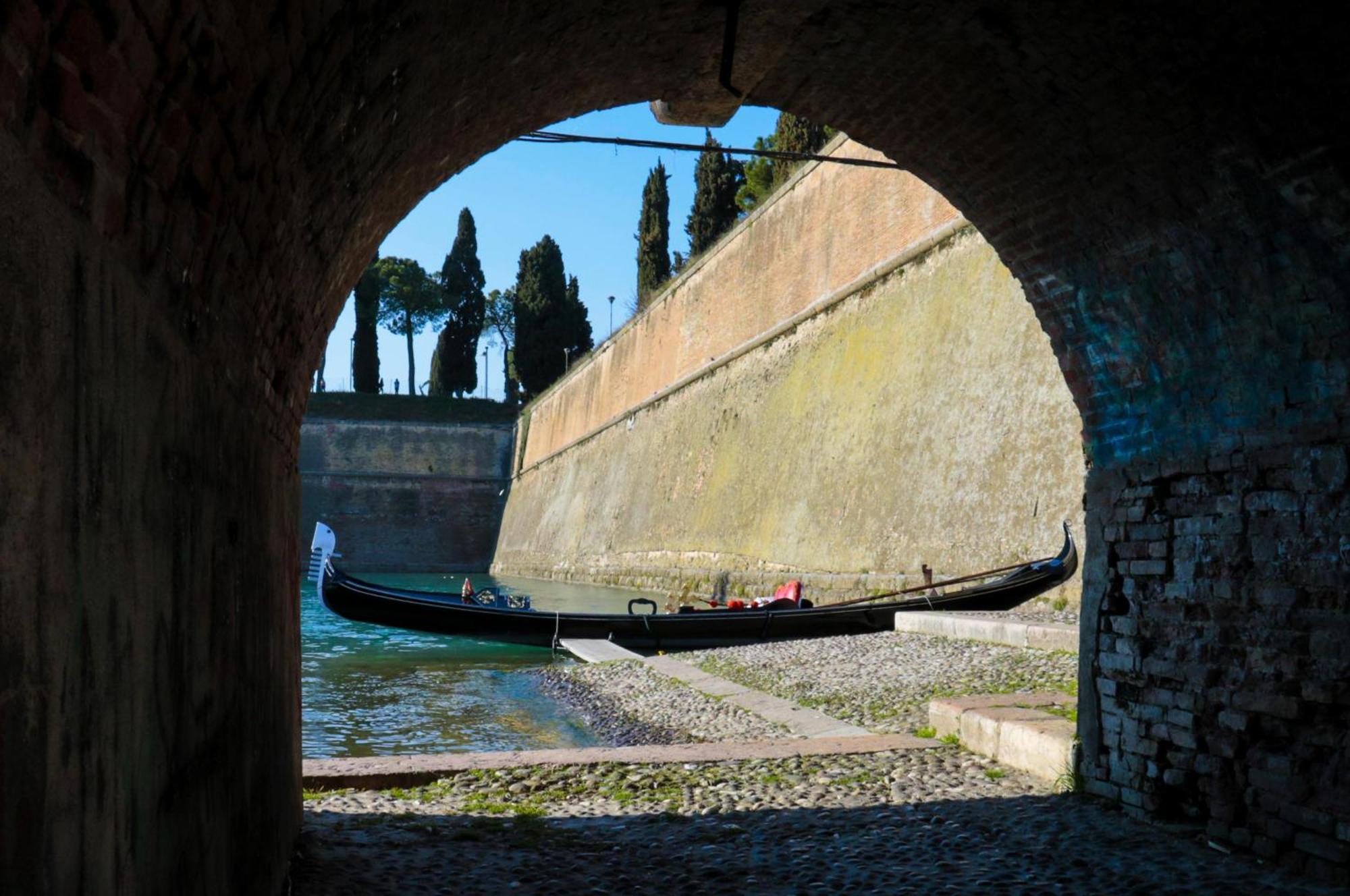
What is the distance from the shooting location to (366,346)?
1972 inches

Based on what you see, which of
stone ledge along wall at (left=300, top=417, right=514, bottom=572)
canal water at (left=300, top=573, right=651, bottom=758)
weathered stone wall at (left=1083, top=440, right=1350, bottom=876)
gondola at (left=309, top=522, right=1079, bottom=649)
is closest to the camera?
weathered stone wall at (left=1083, top=440, right=1350, bottom=876)

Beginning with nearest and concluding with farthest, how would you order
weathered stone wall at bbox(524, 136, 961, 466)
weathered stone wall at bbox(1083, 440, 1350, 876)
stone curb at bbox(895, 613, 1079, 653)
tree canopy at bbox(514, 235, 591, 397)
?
weathered stone wall at bbox(1083, 440, 1350, 876)
stone curb at bbox(895, 613, 1079, 653)
weathered stone wall at bbox(524, 136, 961, 466)
tree canopy at bbox(514, 235, 591, 397)

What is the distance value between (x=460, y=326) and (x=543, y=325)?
242 inches

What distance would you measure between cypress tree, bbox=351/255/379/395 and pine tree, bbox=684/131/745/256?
2037 cm

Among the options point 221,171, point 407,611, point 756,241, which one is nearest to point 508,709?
point 407,611

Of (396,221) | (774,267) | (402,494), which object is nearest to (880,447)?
(774,267)

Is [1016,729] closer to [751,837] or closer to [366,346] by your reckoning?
[751,837]

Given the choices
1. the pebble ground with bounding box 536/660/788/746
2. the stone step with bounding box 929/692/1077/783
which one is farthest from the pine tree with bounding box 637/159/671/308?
the stone step with bounding box 929/692/1077/783

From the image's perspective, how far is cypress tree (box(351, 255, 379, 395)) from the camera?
49.6 m

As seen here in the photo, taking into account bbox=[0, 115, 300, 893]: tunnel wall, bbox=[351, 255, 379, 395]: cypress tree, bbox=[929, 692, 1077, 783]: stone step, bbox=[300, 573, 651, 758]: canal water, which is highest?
bbox=[351, 255, 379, 395]: cypress tree

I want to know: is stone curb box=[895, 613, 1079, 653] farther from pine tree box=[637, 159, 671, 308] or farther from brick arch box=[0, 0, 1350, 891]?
pine tree box=[637, 159, 671, 308]

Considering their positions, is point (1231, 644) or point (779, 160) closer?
point (1231, 644)

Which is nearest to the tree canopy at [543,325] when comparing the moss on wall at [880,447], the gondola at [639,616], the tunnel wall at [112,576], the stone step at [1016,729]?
the moss on wall at [880,447]

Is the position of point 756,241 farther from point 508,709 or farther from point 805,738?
point 805,738
